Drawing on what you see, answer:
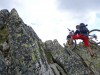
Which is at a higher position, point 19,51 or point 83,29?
point 83,29

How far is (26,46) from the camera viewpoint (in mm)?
18641

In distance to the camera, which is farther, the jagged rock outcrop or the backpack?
the backpack

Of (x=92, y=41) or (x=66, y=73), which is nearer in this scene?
(x=66, y=73)

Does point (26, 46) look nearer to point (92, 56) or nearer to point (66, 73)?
point (66, 73)

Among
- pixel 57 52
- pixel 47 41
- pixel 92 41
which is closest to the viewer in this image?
pixel 57 52

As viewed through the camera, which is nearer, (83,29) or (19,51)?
(19,51)

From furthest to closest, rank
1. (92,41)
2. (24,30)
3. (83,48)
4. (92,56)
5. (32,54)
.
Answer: (92,41), (83,48), (92,56), (24,30), (32,54)

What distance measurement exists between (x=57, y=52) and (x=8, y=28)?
8.97 meters

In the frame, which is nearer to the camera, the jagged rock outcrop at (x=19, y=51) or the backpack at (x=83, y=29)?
the jagged rock outcrop at (x=19, y=51)

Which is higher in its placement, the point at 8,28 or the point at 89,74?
the point at 8,28

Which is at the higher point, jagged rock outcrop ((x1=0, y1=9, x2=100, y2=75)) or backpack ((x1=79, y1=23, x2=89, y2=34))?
backpack ((x1=79, y1=23, x2=89, y2=34))

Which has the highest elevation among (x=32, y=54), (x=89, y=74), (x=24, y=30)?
(x=24, y=30)

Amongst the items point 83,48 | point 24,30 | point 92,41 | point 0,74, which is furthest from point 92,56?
point 0,74

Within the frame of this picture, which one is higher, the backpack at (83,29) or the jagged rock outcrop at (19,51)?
the backpack at (83,29)
